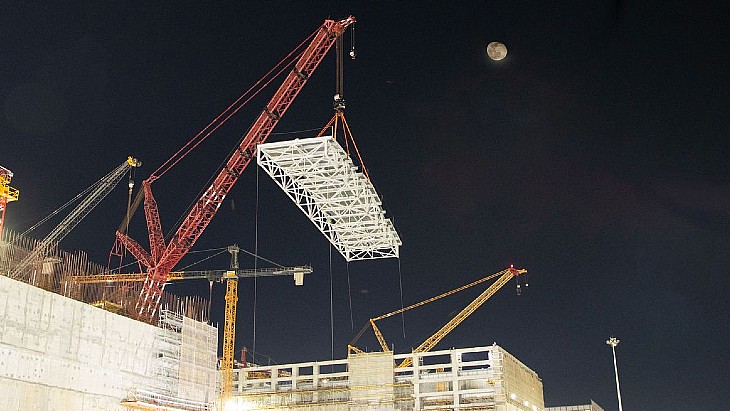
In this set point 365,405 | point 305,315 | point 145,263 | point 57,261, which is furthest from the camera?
point 305,315

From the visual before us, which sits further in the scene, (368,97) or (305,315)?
(305,315)

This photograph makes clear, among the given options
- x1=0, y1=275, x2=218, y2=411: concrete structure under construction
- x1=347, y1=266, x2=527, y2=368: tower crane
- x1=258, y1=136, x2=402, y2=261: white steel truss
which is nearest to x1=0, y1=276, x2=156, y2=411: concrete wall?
x1=0, y1=275, x2=218, y2=411: concrete structure under construction

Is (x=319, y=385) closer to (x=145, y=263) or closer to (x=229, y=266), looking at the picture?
(x=145, y=263)

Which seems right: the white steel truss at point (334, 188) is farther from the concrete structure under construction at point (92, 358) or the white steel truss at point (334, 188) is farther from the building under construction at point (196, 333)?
the concrete structure under construction at point (92, 358)

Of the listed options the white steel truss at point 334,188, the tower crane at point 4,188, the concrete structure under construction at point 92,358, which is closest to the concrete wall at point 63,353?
the concrete structure under construction at point 92,358

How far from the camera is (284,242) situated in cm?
10988

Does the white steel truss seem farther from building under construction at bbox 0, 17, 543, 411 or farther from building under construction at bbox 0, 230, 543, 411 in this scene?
building under construction at bbox 0, 230, 543, 411

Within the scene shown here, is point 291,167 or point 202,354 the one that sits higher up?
point 291,167

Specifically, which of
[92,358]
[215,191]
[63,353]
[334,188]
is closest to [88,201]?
[215,191]

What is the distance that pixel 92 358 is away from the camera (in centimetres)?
5316

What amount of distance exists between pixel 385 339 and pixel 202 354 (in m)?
45.7

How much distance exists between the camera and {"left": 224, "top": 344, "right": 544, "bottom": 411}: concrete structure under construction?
71875mm

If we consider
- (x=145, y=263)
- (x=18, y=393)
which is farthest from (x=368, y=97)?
(x=18, y=393)

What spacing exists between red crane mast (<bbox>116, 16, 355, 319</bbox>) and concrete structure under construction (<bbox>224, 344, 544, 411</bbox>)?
13.2 metres
